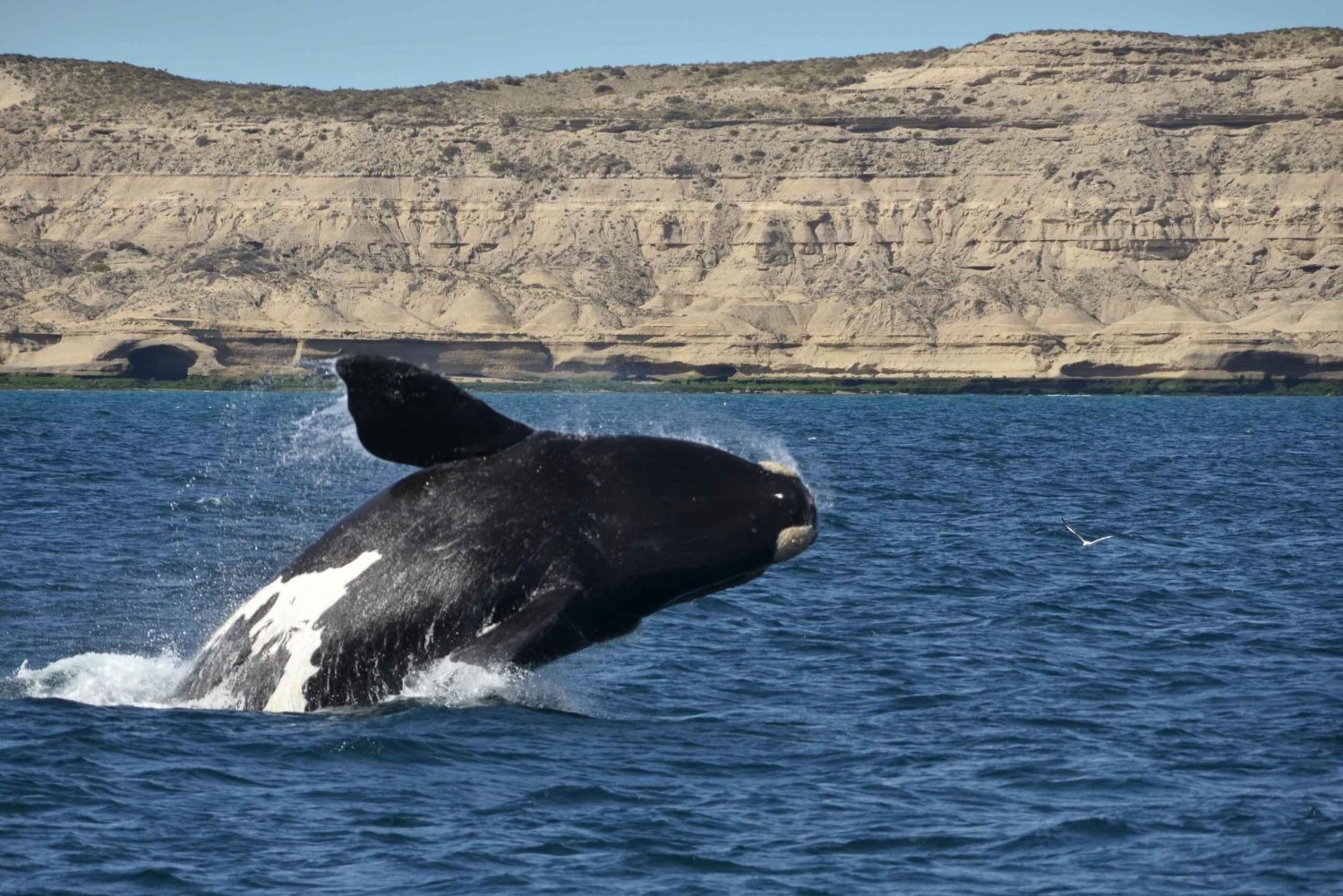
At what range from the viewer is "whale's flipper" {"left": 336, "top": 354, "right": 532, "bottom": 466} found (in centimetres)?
926

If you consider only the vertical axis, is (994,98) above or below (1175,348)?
above

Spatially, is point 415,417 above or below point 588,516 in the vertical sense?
above

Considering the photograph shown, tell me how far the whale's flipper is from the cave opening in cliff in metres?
109

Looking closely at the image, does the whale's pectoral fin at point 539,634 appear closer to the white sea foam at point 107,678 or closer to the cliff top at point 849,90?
the white sea foam at point 107,678

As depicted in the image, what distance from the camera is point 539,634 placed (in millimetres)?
9555

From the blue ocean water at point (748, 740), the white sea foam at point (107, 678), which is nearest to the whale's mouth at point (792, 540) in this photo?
the blue ocean water at point (748, 740)

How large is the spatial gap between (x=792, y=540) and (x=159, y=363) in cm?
11202

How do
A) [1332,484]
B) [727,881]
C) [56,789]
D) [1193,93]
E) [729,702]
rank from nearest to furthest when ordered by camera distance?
[727,881] → [56,789] → [729,702] → [1332,484] → [1193,93]

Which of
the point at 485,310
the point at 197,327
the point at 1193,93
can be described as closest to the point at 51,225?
the point at 197,327

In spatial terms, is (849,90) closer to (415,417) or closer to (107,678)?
(107,678)

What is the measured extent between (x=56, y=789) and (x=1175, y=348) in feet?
375

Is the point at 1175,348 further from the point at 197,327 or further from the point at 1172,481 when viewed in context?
the point at 1172,481

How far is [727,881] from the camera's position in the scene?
10.0m

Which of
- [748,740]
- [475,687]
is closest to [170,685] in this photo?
[475,687]
